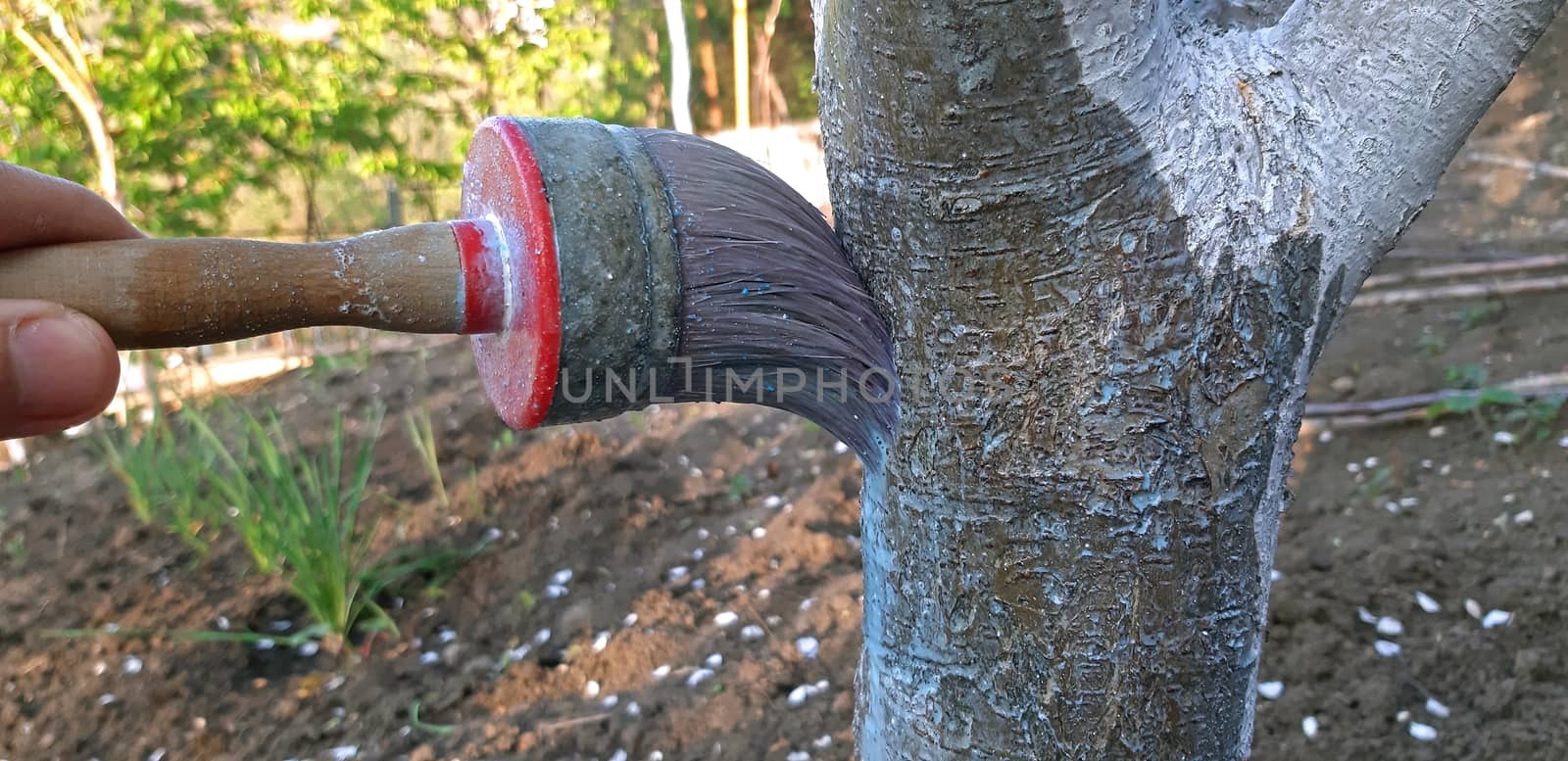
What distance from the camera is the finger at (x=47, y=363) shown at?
0.66 metres

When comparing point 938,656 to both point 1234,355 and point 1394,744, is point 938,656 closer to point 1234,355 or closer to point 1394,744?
point 1234,355

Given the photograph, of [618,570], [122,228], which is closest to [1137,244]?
[122,228]

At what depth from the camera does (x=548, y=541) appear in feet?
7.75

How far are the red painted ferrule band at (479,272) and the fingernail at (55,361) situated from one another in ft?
0.81

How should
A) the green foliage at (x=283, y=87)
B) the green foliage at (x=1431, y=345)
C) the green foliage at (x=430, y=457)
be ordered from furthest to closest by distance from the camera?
the green foliage at (x=283, y=87) < the green foliage at (x=1431, y=345) < the green foliage at (x=430, y=457)

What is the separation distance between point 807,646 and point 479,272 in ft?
4.35

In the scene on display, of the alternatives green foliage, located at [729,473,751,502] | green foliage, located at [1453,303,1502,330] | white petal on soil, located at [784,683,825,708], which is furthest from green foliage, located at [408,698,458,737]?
green foliage, located at [1453,303,1502,330]

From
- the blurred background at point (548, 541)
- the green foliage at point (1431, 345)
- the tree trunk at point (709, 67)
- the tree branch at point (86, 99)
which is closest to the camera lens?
the blurred background at point (548, 541)

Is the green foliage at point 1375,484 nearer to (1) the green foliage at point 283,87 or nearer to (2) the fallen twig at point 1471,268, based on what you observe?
(2) the fallen twig at point 1471,268

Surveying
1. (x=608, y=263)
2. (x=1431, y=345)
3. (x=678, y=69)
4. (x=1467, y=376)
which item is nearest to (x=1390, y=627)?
(x=1467, y=376)

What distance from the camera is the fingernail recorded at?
2.17 feet

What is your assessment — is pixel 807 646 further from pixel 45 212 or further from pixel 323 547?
pixel 45 212

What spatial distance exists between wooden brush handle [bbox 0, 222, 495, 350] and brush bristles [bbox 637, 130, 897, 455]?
7.2 inches

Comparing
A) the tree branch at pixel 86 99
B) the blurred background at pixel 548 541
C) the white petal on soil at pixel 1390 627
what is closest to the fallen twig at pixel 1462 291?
the blurred background at pixel 548 541
